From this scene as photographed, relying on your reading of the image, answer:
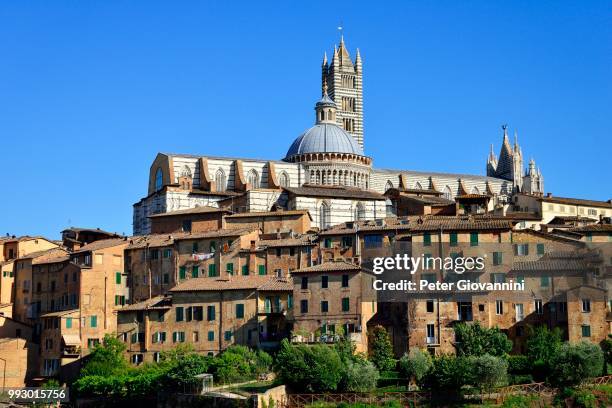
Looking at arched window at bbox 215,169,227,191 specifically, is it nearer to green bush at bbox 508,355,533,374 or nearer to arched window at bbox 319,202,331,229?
arched window at bbox 319,202,331,229

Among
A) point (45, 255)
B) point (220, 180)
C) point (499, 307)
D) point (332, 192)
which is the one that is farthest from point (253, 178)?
point (499, 307)

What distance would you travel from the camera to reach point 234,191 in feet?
322

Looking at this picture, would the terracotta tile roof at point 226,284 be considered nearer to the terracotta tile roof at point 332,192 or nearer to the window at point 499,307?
the window at point 499,307

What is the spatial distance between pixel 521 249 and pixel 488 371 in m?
11.1

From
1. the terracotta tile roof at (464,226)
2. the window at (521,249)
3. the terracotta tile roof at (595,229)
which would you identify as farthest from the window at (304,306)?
the terracotta tile roof at (595,229)

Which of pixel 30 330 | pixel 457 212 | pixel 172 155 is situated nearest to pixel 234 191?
pixel 172 155

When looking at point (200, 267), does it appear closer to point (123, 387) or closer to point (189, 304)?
point (189, 304)

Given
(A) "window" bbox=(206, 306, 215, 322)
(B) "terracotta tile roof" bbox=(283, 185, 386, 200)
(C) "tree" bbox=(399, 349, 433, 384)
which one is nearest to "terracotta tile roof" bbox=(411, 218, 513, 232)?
(C) "tree" bbox=(399, 349, 433, 384)

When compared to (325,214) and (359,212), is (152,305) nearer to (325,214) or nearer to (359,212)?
(325,214)

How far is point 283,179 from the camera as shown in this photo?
9975 cm

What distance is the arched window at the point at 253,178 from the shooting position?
326ft

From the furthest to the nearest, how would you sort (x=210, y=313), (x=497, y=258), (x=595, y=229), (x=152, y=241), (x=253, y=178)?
(x=253, y=178) → (x=152, y=241) → (x=595, y=229) → (x=210, y=313) → (x=497, y=258)

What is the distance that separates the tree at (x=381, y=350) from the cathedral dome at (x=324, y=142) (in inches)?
1681

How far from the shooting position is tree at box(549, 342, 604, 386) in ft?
175
